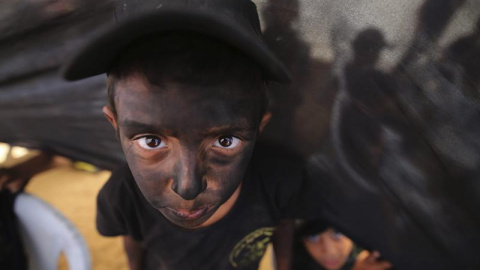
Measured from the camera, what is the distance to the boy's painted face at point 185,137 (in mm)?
639

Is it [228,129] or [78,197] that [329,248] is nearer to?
[228,129]

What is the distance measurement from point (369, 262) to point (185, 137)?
0.70 m

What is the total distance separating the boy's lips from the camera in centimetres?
76

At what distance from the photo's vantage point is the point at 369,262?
1.12m

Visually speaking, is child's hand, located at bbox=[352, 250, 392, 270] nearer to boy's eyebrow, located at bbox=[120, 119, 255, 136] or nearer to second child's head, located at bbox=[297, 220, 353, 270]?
second child's head, located at bbox=[297, 220, 353, 270]

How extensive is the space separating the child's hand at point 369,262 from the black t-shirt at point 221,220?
0.87 ft

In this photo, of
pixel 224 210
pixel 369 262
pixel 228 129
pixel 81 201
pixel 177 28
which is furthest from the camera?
pixel 81 201

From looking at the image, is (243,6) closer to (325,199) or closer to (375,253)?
(325,199)

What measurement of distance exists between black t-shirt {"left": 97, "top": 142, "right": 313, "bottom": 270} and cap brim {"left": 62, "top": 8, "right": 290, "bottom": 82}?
14.2 inches

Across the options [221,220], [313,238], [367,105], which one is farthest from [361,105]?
[313,238]

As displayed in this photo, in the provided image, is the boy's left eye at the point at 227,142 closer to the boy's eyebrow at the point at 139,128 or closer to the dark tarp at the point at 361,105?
the boy's eyebrow at the point at 139,128

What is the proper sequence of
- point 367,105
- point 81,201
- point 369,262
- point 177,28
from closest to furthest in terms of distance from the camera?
1. point 177,28
2. point 367,105
3. point 369,262
4. point 81,201

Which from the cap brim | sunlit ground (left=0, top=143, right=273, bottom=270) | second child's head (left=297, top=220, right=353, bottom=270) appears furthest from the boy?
sunlit ground (left=0, top=143, right=273, bottom=270)

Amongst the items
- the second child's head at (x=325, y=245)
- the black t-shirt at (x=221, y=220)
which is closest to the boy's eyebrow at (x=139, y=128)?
the black t-shirt at (x=221, y=220)
